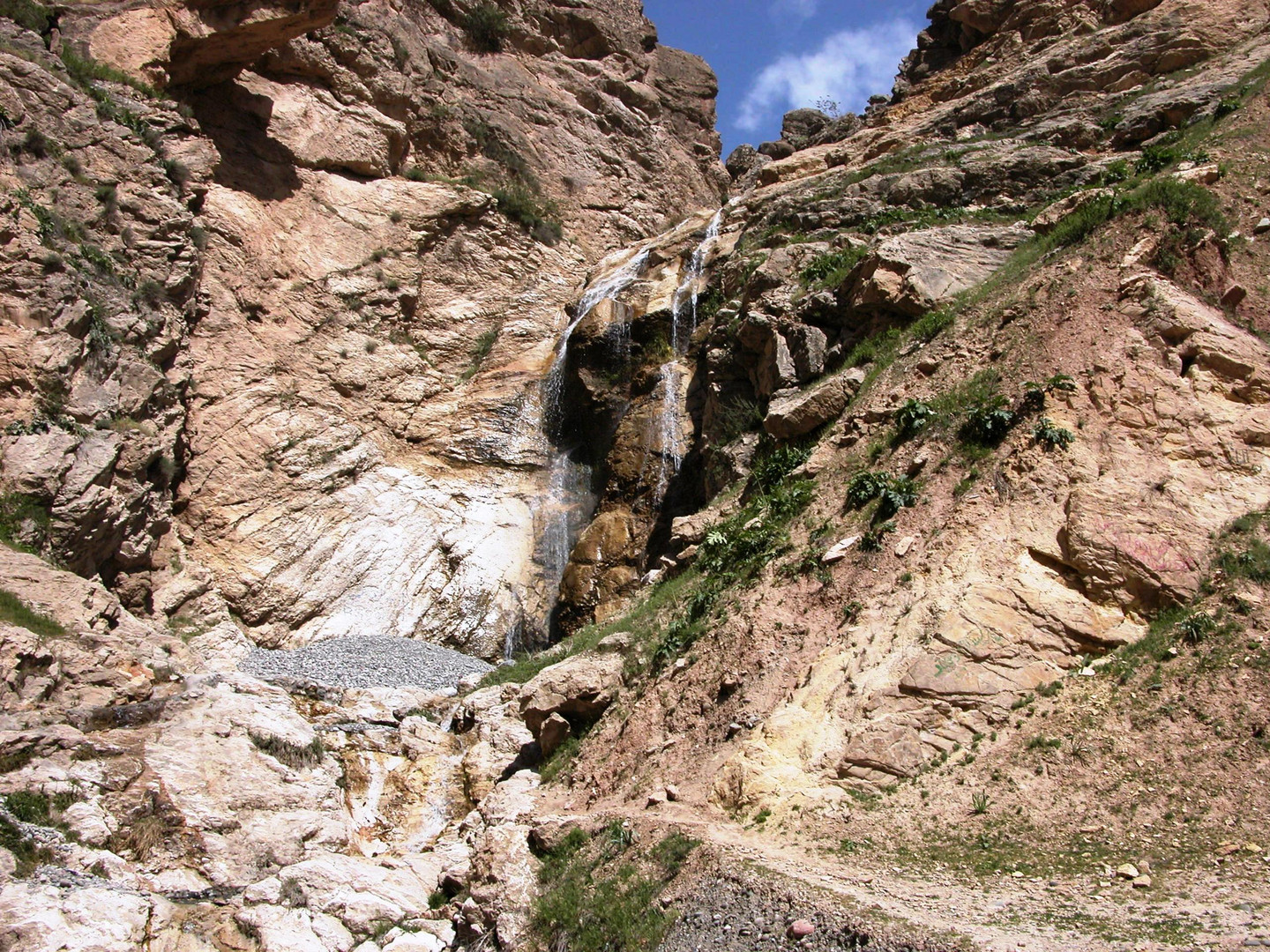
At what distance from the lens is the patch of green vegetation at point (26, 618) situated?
11680mm

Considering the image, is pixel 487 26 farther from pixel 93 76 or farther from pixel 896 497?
pixel 896 497

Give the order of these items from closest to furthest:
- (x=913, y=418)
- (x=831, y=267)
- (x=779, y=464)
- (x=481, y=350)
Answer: (x=913, y=418)
(x=779, y=464)
(x=831, y=267)
(x=481, y=350)

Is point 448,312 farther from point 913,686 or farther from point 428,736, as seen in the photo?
point 913,686

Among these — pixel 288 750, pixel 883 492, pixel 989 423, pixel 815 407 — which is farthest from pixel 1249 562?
pixel 288 750

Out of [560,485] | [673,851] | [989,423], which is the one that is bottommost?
[673,851]

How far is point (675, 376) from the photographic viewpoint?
68.7ft

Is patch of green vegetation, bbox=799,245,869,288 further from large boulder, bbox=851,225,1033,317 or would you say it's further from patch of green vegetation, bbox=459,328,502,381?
patch of green vegetation, bbox=459,328,502,381

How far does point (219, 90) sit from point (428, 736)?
1893 cm

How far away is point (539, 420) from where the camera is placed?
2386 centimetres

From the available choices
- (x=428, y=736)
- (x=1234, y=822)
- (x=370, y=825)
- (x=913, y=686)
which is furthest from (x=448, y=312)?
(x=1234, y=822)

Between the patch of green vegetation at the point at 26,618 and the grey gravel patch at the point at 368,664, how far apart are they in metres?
3.62

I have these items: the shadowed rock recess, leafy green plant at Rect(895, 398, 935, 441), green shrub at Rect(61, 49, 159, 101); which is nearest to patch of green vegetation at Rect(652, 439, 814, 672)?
the shadowed rock recess

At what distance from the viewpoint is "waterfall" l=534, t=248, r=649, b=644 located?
2169 centimetres

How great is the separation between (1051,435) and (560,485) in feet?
47.1
